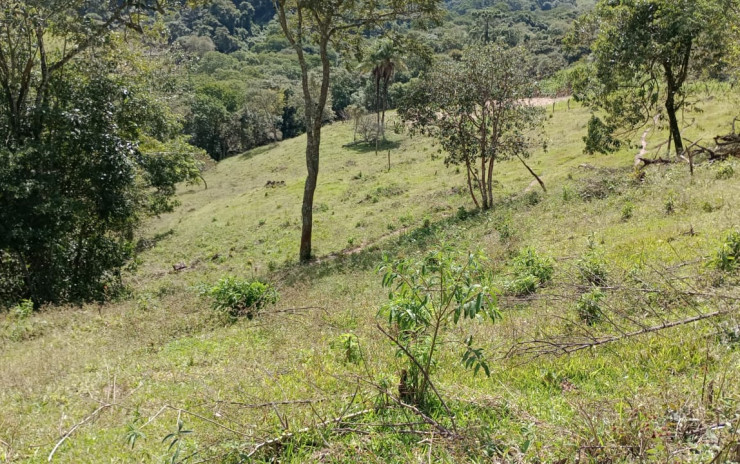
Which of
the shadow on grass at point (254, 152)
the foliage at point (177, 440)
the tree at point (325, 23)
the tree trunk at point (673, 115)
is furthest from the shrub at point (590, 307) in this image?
the shadow on grass at point (254, 152)

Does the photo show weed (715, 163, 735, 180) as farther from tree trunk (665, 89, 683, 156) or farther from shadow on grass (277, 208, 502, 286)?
shadow on grass (277, 208, 502, 286)

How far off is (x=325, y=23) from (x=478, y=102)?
254 inches

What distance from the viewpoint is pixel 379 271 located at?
4297mm

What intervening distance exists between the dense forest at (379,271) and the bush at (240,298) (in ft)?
0.15

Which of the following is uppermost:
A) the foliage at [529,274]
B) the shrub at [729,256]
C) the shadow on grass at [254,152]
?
the shadow on grass at [254,152]

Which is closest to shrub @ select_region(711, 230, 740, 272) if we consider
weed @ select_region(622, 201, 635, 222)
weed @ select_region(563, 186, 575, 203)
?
weed @ select_region(622, 201, 635, 222)

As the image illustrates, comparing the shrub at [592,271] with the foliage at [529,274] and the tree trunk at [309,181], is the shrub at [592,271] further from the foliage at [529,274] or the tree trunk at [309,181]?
the tree trunk at [309,181]

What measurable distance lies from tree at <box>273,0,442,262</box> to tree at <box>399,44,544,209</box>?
259 cm

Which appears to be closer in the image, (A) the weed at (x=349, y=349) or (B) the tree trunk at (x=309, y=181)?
(A) the weed at (x=349, y=349)

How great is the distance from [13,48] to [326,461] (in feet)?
52.9

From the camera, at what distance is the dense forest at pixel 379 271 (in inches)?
159

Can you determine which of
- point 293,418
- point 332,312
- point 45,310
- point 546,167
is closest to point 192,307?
point 332,312

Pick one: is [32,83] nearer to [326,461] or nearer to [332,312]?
[332,312]

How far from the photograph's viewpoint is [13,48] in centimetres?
1405
